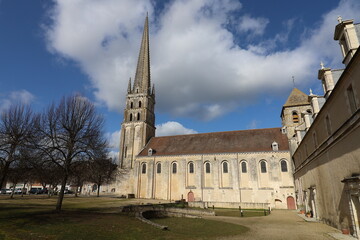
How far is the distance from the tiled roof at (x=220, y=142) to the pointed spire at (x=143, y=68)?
14.3 m

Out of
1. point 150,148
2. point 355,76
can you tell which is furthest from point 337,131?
point 150,148

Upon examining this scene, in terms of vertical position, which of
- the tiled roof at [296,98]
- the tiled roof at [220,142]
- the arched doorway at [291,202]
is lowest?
the arched doorway at [291,202]

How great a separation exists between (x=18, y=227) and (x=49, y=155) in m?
7.56

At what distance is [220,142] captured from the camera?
41.2 metres

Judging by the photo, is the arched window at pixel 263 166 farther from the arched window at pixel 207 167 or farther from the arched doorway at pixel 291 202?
the arched window at pixel 207 167

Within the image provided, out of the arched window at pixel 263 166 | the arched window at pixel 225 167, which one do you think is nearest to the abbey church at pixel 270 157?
the arched window at pixel 225 167

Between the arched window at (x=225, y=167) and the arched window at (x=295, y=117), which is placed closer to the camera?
the arched window at (x=295, y=117)

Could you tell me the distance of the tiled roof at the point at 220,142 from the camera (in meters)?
37.8

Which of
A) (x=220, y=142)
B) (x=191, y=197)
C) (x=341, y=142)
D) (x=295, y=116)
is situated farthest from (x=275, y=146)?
(x=341, y=142)

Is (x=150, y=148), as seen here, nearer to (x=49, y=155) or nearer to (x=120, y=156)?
(x=120, y=156)

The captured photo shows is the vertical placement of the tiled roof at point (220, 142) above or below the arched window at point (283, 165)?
above

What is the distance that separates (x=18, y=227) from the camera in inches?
452

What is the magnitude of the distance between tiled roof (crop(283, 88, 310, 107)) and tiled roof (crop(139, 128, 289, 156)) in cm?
545

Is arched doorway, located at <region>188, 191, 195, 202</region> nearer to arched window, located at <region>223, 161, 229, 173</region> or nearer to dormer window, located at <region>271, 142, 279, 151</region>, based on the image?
arched window, located at <region>223, 161, 229, 173</region>
